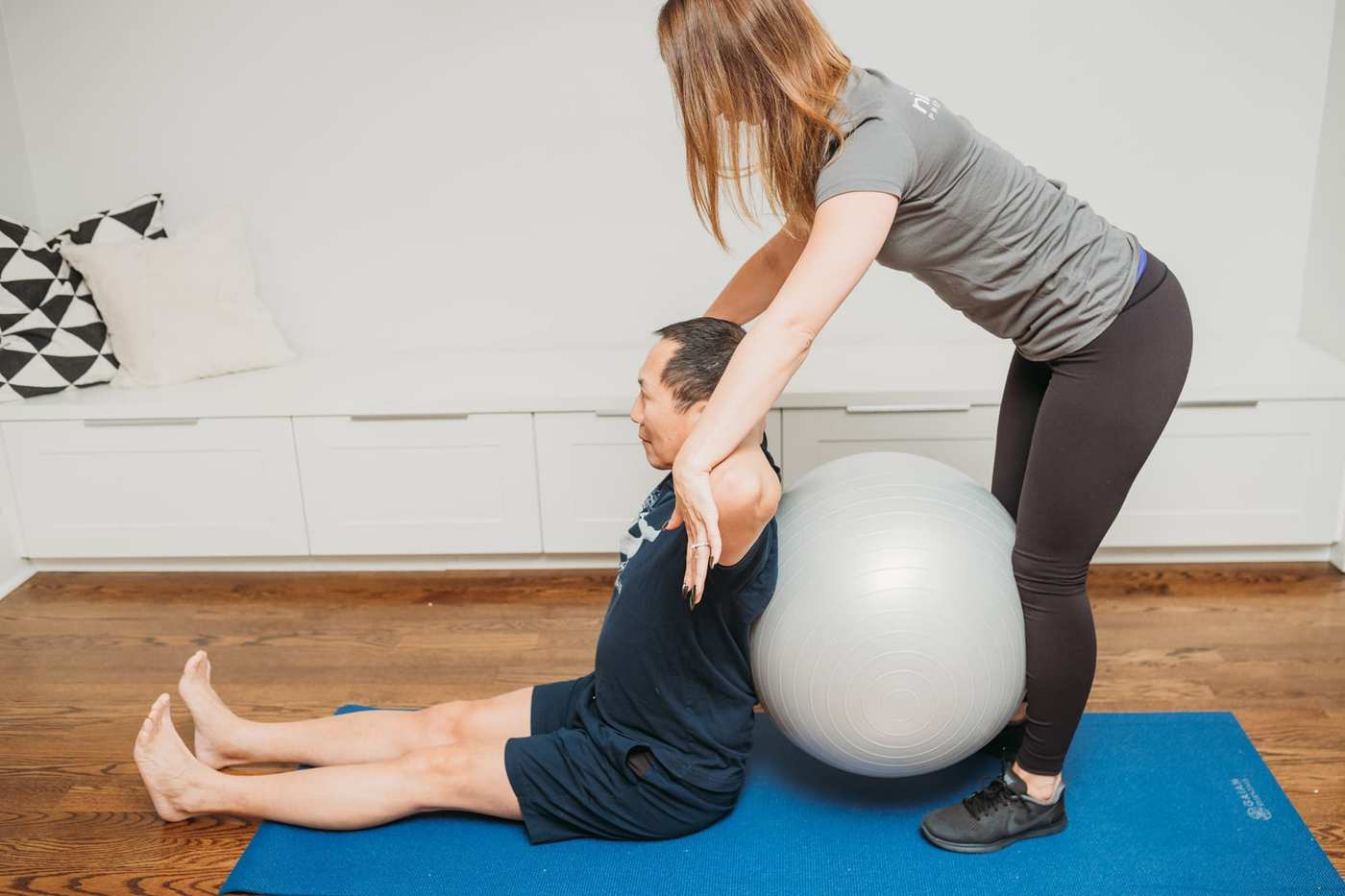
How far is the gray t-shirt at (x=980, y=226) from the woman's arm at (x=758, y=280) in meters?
0.25

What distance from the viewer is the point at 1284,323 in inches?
119

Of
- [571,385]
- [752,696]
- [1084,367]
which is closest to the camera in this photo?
[1084,367]

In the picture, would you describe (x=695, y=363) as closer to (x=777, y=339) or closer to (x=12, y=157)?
(x=777, y=339)

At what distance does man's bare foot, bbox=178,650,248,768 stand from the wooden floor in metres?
0.12

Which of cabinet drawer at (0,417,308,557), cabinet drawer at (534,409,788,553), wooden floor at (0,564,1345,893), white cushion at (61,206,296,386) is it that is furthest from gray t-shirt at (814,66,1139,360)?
white cushion at (61,206,296,386)

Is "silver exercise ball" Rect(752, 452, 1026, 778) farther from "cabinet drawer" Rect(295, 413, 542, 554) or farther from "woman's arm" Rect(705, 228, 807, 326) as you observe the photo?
"cabinet drawer" Rect(295, 413, 542, 554)

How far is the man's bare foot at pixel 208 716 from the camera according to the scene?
1.97m

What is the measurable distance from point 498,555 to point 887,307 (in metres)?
1.21

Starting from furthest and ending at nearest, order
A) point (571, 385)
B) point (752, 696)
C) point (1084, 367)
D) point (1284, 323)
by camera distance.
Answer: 1. point (1284, 323)
2. point (571, 385)
3. point (752, 696)
4. point (1084, 367)

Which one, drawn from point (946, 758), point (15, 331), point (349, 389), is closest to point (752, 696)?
point (946, 758)

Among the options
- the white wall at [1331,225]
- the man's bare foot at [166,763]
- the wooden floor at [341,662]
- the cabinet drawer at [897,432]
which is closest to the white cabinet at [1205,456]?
the cabinet drawer at [897,432]

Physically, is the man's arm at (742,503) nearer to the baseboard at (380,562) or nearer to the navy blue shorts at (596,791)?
the navy blue shorts at (596,791)

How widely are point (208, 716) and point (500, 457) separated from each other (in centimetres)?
98

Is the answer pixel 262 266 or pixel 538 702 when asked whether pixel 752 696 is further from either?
pixel 262 266
